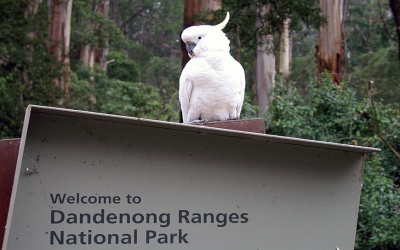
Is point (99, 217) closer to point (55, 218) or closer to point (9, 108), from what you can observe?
point (55, 218)

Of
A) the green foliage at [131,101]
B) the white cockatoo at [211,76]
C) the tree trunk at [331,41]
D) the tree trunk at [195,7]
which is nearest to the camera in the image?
the white cockatoo at [211,76]

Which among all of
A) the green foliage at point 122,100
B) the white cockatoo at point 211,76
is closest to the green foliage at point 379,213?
the white cockatoo at point 211,76

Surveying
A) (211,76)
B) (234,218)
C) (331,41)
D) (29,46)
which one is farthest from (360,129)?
(29,46)

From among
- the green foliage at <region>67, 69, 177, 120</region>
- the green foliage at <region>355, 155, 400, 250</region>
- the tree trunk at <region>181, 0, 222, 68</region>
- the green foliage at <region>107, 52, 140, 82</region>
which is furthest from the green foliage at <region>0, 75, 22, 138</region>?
the green foliage at <region>107, 52, 140, 82</region>

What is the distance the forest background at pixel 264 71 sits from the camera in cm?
607

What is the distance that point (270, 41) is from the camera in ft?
24.7

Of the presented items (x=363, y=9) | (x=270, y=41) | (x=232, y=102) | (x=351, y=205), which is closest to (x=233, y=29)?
(x=270, y=41)

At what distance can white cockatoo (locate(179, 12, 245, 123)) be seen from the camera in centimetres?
337

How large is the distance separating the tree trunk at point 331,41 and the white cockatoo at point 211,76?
533 cm

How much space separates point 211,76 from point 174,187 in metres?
1.69

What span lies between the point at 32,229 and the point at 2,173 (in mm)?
178

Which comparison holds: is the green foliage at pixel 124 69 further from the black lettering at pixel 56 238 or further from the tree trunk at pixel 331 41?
the black lettering at pixel 56 238

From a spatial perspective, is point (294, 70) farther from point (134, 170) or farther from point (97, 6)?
point (134, 170)

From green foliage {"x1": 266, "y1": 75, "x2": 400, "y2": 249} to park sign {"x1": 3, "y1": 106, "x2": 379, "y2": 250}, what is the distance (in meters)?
3.67
